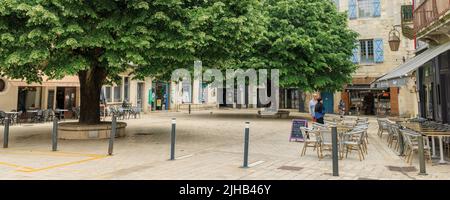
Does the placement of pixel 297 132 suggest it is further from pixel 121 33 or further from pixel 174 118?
pixel 121 33

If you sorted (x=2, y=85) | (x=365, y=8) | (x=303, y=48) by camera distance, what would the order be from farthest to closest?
(x=365, y=8) → (x=303, y=48) → (x=2, y=85)

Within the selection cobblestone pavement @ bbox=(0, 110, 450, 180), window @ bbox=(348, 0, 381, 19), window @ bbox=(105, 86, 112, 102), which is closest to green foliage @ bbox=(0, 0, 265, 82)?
cobblestone pavement @ bbox=(0, 110, 450, 180)

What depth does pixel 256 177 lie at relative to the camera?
6.85 meters

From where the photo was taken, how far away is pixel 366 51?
29.3 m

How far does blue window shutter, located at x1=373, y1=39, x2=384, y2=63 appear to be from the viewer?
28.5 meters

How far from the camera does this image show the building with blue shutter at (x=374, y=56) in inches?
1110

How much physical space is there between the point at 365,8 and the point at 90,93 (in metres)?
24.3

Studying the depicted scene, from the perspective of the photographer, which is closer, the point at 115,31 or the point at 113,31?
the point at 115,31

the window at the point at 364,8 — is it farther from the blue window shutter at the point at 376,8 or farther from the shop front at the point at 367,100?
the shop front at the point at 367,100

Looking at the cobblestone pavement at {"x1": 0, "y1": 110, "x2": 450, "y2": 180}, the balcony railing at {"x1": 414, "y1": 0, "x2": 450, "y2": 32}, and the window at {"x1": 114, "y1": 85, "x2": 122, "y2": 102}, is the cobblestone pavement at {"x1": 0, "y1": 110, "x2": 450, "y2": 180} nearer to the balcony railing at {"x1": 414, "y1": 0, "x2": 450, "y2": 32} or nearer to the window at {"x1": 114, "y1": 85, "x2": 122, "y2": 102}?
the balcony railing at {"x1": 414, "y1": 0, "x2": 450, "y2": 32}

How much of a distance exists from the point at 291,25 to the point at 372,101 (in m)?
13.3

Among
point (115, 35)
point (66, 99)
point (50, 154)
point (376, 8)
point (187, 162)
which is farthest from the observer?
point (376, 8)

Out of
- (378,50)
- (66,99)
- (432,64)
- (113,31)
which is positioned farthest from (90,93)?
(378,50)

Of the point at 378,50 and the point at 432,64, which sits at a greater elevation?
the point at 378,50
